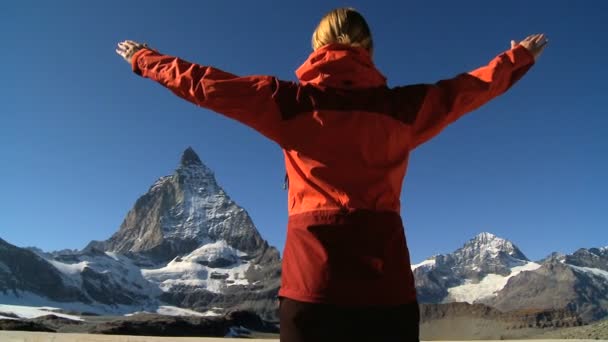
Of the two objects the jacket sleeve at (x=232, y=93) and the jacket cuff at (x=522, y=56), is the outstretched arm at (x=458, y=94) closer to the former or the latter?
the jacket cuff at (x=522, y=56)

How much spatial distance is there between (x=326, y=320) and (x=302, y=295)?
0.16 meters

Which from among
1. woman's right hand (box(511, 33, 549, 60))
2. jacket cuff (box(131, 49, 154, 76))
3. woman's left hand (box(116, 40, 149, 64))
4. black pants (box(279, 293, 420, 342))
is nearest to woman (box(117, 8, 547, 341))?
black pants (box(279, 293, 420, 342))

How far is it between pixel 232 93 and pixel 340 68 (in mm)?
584

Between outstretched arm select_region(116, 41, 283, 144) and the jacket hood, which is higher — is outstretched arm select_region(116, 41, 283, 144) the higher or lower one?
the lower one

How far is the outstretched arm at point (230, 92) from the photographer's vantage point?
2.80 meters

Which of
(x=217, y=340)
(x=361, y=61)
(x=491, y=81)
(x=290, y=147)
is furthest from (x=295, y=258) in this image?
(x=217, y=340)

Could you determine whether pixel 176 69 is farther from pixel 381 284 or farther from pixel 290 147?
pixel 381 284

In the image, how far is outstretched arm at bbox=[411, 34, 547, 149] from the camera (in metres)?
3.03

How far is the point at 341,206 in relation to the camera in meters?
2.74

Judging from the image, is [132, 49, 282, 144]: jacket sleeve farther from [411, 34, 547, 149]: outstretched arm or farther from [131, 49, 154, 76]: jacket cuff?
[411, 34, 547, 149]: outstretched arm

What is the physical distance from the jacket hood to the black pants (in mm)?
1138

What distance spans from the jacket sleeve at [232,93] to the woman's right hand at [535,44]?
64.2 inches

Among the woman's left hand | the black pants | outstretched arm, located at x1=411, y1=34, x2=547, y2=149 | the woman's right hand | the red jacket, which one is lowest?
the black pants

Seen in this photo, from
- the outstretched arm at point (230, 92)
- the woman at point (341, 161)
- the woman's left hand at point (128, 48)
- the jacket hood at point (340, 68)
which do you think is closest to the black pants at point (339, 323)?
the woman at point (341, 161)
